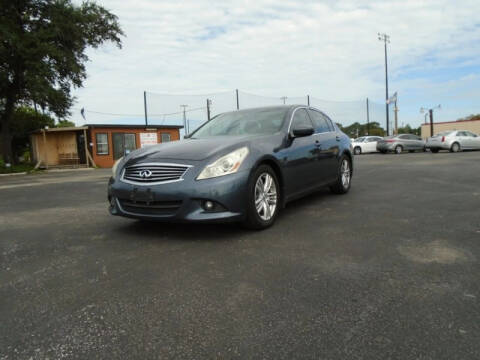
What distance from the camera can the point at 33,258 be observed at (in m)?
3.35

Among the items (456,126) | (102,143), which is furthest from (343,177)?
(456,126)

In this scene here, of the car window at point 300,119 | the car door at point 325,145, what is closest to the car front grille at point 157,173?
the car window at point 300,119

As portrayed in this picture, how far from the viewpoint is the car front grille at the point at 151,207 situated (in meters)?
3.66

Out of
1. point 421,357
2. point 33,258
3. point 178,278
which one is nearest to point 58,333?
point 178,278

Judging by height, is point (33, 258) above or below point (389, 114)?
below

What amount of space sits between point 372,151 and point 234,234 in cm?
2581

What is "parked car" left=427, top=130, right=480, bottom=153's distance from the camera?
22.5 meters

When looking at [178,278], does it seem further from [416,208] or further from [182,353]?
[416,208]

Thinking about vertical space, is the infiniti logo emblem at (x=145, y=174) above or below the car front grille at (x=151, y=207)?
above

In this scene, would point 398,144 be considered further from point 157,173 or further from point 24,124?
point 24,124

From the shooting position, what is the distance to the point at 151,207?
12.4ft

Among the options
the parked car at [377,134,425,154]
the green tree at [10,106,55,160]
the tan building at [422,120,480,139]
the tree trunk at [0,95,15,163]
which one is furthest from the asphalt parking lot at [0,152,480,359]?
the tan building at [422,120,480,139]

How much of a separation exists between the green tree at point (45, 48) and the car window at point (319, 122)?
1829 centimetres

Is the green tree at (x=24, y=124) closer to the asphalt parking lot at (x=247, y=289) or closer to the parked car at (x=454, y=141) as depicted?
the asphalt parking lot at (x=247, y=289)
